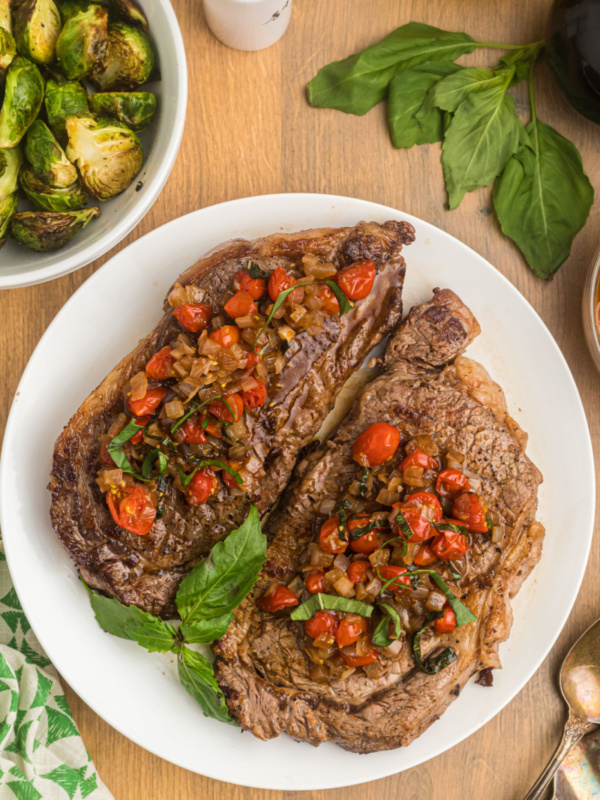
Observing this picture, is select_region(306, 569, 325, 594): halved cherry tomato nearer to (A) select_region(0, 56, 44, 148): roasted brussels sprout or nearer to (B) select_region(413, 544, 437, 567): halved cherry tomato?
(B) select_region(413, 544, 437, 567): halved cherry tomato

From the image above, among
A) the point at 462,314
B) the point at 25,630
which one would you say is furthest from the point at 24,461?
the point at 462,314

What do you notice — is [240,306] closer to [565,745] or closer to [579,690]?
[579,690]

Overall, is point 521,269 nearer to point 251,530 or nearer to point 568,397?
point 568,397

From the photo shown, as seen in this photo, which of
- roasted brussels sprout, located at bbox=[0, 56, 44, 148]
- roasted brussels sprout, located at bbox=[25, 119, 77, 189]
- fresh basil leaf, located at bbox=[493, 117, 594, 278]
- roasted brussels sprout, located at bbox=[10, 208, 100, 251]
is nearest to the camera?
roasted brussels sprout, located at bbox=[0, 56, 44, 148]

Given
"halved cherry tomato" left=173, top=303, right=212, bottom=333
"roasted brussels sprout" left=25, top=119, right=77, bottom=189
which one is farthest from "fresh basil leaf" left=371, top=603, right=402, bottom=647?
"roasted brussels sprout" left=25, top=119, right=77, bottom=189

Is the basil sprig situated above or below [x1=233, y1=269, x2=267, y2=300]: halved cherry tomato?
below

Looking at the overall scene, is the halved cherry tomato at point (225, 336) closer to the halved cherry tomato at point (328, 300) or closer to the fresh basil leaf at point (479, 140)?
the halved cherry tomato at point (328, 300)

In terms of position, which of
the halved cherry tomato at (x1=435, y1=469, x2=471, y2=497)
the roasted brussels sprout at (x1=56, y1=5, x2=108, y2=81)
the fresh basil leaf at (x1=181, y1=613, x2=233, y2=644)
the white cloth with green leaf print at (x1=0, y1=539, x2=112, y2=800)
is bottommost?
the white cloth with green leaf print at (x1=0, y1=539, x2=112, y2=800)
